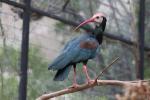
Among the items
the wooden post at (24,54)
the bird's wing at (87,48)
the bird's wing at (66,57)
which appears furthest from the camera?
the wooden post at (24,54)

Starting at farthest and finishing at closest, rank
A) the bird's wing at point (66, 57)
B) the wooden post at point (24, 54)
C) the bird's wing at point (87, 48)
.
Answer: the wooden post at point (24, 54)
the bird's wing at point (87, 48)
the bird's wing at point (66, 57)

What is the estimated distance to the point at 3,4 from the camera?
12.5ft

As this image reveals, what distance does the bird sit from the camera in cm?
284

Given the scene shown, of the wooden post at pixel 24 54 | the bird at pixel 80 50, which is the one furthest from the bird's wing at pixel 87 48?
the wooden post at pixel 24 54

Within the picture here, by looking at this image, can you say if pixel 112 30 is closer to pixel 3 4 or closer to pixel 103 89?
pixel 103 89

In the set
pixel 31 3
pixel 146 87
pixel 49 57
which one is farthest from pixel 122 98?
pixel 49 57

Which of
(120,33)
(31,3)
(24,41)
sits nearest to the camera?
(24,41)

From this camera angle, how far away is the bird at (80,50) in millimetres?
2836

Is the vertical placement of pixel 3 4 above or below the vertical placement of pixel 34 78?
above

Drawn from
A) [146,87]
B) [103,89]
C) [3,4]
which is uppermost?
[3,4]

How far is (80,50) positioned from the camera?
9.80 feet

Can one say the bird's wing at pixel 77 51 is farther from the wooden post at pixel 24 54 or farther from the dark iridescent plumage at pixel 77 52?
the wooden post at pixel 24 54

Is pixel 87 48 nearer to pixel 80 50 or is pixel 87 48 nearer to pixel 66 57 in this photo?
pixel 80 50

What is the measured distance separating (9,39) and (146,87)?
1.99m
